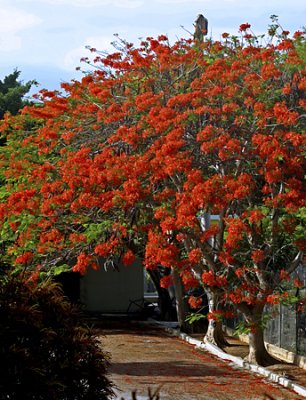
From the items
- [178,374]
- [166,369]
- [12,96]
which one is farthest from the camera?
[12,96]

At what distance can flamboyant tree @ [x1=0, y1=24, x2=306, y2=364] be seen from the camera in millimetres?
17984

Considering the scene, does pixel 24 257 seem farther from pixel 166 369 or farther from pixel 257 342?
pixel 257 342

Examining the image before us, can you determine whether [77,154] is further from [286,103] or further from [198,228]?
[286,103]

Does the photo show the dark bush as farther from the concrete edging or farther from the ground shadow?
the ground shadow

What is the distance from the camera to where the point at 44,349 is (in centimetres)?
812

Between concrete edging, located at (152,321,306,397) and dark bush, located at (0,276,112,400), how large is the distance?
7.58m

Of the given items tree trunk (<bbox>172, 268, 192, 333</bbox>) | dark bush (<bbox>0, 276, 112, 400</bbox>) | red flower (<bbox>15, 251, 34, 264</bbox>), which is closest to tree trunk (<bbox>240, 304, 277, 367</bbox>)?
red flower (<bbox>15, 251, 34, 264</bbox>)

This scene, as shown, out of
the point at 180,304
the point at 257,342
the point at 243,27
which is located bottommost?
the point at 257,342

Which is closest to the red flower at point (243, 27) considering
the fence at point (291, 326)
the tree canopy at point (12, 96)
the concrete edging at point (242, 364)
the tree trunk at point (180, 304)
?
the fence at point (291, 326)

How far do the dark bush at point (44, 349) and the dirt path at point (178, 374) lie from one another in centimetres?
407

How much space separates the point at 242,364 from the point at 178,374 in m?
1.97

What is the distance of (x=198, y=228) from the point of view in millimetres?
18969

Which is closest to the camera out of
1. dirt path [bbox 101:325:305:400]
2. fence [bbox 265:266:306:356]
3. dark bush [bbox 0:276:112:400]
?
dark bush [bbox 0:276:112:400]

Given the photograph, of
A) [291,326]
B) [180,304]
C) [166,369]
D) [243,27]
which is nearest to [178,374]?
[166,369]
